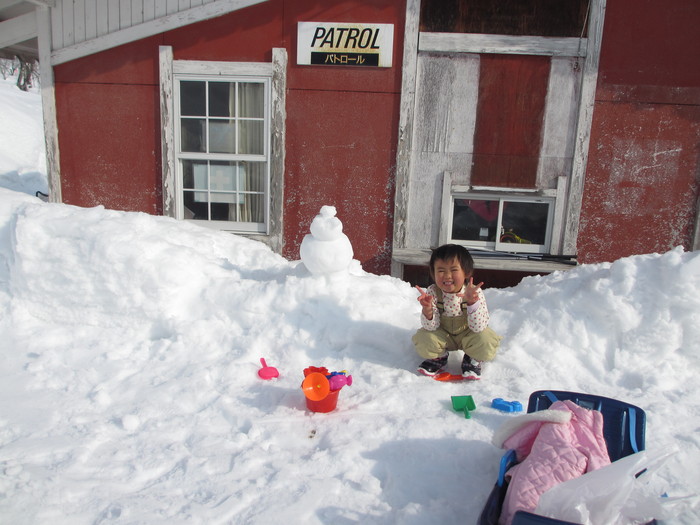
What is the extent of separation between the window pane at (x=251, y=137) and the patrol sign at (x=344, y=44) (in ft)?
2.83

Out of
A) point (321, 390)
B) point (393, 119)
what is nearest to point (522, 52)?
point (393, 119)

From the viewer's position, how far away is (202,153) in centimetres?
568

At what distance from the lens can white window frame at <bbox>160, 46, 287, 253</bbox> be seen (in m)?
5.38

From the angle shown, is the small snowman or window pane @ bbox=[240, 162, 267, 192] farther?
window pane @ bbox=[240, 162, 267, 192]

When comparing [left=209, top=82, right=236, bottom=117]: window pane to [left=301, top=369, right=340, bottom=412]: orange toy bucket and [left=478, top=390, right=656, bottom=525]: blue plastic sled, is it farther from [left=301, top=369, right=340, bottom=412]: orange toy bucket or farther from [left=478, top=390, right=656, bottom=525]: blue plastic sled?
[left=478, top=390, right=656, bottom=525]: blue plastic sled

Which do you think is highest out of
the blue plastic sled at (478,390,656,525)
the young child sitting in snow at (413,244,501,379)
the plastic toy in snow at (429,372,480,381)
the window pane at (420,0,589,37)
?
the window pane at (420,0,589,37)

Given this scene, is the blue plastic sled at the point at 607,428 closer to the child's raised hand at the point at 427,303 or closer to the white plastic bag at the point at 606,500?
the white plastic bag at the point at 606,500

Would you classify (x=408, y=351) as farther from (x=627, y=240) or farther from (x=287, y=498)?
(x=627, y=240)

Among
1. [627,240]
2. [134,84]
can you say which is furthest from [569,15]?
[134,84]

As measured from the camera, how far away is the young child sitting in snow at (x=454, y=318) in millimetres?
3191

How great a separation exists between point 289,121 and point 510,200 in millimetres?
2637

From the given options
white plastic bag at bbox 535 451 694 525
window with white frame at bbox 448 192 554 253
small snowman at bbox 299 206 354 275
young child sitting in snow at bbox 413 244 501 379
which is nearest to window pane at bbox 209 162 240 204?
small snowman at bbox 299 206 354 275

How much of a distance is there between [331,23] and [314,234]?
2774mm

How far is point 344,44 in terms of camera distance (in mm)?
5273
